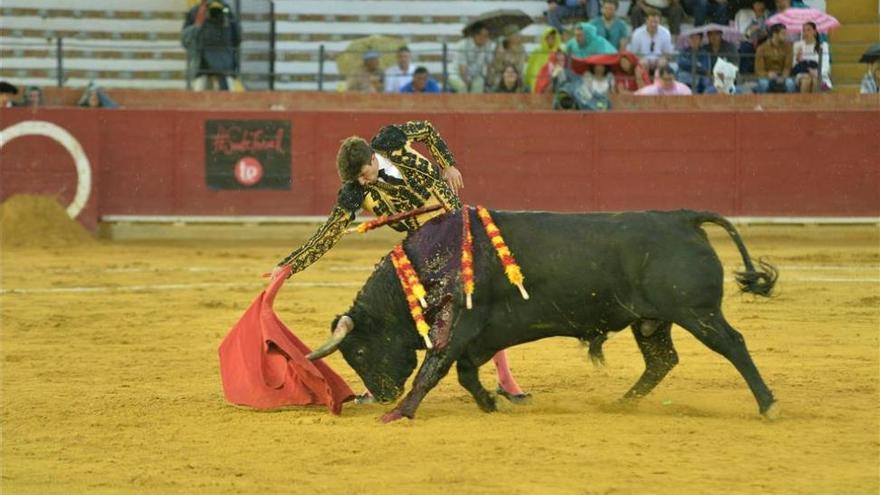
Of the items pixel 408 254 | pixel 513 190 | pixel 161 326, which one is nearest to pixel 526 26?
pixel 513 190

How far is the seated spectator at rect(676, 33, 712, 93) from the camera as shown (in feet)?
52.4

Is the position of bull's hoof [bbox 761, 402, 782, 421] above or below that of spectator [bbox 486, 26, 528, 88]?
below

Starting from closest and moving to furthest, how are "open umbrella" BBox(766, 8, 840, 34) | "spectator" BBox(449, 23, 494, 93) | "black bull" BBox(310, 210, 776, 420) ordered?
1. "black bull" BBox(310, 210, 776, 420)
2. "open umbrella" BBox(766, 8, 840, 34)
3. "spectator" BBox(449, 23, 494, 93)

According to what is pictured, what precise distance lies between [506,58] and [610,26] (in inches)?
48.7

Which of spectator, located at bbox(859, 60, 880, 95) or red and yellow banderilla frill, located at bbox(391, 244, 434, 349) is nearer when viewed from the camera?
red and yellow banderilla frill, located at bbox(391, 244, 434, 349)

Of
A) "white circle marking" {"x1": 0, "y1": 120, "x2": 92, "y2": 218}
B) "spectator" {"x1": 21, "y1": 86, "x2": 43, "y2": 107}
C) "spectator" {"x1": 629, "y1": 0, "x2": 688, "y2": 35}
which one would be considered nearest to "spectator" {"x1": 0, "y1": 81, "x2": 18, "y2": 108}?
"spectator" {"x1": 21, "y1": 86, "x2": 43, "y2": 107}

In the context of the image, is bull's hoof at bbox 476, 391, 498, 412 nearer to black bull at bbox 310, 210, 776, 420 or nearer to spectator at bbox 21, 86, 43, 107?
black bull at bbox 310, 210, 776, 420

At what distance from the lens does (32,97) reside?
16.0 metres

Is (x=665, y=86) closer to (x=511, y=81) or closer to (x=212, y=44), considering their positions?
(x=511, y=81)

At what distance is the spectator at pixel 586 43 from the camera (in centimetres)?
1591

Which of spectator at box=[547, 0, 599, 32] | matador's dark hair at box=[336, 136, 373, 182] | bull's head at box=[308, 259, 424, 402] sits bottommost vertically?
bull's head at box=[308, 259, 424, 402]

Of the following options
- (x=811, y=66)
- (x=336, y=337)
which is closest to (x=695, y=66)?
(x=811, y=66)

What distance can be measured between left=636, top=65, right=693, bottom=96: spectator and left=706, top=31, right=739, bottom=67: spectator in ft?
1.57

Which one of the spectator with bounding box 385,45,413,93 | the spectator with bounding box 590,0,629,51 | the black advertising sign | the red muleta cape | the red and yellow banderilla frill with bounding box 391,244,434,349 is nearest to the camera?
the red and yellow banderilla frill with bounding box 391,244,434,349
